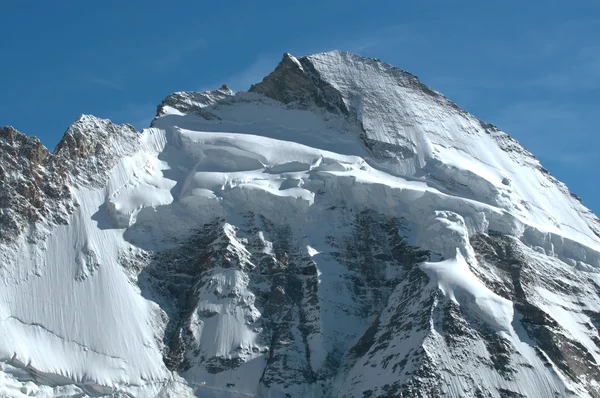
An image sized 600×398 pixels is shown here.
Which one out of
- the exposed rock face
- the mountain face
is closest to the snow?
the mountain face

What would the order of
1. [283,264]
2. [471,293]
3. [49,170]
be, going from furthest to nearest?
1. [49,170]
2. [283,264]
3. [471,293]

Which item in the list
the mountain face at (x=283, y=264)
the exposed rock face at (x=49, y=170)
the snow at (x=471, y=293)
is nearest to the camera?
the mountain face at (x=283, y=264)

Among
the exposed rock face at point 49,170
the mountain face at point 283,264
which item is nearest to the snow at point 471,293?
the mountain face at point 283,264

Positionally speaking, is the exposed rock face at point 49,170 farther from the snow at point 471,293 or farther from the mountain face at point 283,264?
the snow at point 471,293

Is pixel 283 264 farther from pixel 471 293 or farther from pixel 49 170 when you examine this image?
pixel 49 170

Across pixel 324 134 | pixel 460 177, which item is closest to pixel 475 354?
pixel 460 177

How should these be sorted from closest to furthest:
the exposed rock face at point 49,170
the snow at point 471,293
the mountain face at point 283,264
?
the mountain face at point 283,264
the snow at point 471,293
the exposed rock face at point 49,170

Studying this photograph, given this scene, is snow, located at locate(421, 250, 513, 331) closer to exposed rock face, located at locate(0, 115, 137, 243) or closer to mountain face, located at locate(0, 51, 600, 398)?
mountain face, located at locate(0, 51, 600, 398)

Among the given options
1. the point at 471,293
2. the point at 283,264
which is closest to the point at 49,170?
the point at 283,264

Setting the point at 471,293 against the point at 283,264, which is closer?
the point at 471,293
